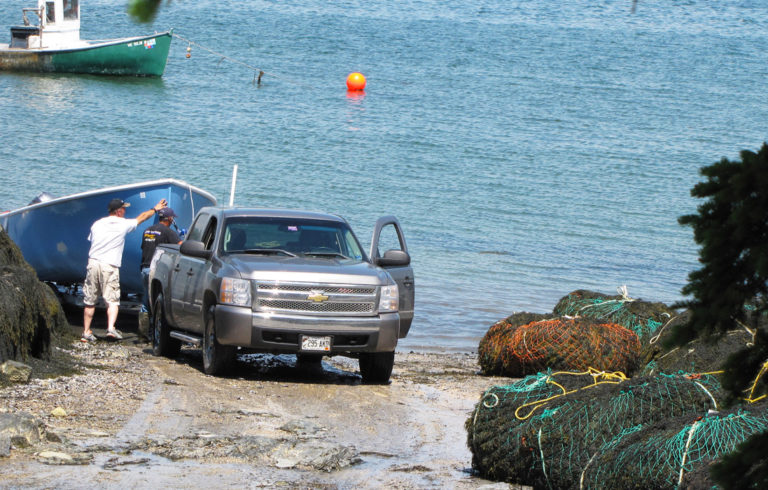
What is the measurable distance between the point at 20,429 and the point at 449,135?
37.4m

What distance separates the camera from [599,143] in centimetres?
4547

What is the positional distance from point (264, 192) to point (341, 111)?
18.6 meters

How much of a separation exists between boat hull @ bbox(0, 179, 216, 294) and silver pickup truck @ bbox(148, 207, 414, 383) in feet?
7.81

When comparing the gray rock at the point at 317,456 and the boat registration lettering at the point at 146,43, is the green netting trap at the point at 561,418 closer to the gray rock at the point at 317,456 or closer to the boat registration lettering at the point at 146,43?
the gray rock at the point at 317,456

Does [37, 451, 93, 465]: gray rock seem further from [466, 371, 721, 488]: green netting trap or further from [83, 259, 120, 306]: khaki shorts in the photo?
[83, 259, 120, 306]: khaki shorts

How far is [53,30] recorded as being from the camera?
52.9 metres

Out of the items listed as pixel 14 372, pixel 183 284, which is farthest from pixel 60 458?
pixel 183 284

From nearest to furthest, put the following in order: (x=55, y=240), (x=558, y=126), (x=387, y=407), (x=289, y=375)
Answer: (x=387, y=407) < (x=289, y=375) < (x=55, y=240) < (x=558, y=126)

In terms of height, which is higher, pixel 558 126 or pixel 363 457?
pixel 363 457

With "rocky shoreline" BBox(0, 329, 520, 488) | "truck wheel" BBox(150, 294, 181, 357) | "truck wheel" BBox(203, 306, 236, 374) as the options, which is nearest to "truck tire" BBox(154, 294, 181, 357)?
"truck wheel" BBox(150, 294, 181, 357)

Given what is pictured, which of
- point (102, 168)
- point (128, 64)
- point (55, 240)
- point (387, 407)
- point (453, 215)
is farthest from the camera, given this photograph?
point (128, 64)

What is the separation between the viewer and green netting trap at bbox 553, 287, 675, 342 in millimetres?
13078

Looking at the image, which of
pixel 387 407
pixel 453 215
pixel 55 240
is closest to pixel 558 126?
pixel 453 215

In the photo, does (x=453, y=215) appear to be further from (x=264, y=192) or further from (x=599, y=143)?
(x=599, y=143)
